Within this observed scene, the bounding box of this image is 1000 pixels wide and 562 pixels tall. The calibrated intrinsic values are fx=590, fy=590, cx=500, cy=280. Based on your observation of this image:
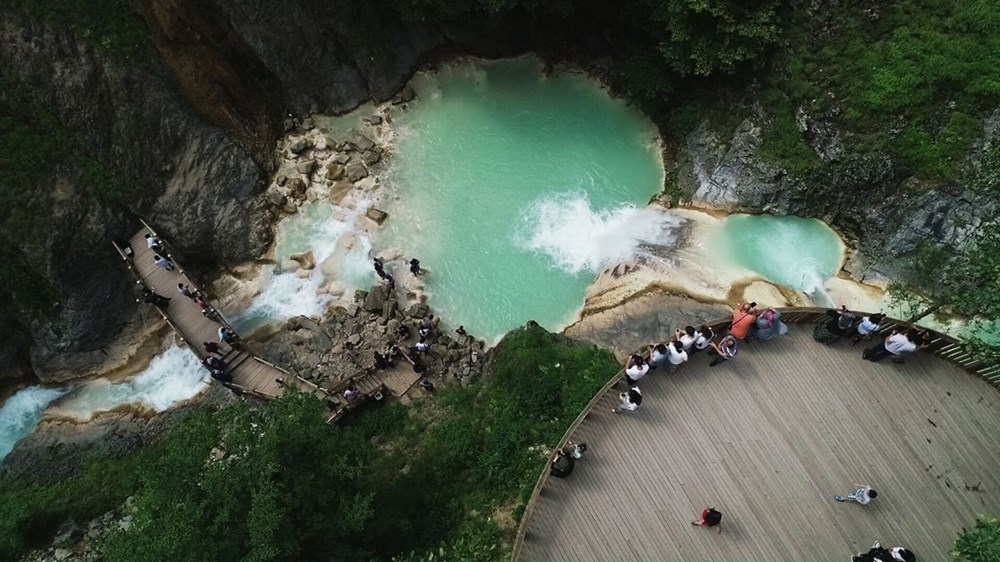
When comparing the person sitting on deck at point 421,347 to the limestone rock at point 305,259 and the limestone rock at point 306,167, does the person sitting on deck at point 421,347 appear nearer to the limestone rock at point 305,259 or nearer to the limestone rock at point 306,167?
the limestone rock at point 305,259

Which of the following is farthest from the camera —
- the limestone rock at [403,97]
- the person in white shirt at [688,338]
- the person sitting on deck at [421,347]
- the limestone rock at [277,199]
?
the limestone rock at [403,97]

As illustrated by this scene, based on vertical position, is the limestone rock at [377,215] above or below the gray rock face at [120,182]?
below

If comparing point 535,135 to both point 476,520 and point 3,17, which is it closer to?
point 476,520

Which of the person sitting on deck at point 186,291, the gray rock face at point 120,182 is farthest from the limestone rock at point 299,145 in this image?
the person sitting on deck at point 186,291

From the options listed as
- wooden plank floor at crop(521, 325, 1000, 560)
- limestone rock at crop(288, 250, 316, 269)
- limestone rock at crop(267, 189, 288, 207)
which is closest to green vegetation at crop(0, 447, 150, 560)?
limestone rock at crop(288, 250, 316, 269)

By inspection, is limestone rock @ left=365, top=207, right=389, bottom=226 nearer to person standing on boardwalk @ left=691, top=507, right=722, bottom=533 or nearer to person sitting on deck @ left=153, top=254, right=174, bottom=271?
person sitting on deck @ left=153, top=254, right=174, bottom=271

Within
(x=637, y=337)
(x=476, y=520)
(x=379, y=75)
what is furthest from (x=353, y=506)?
(x=379, y=75)
